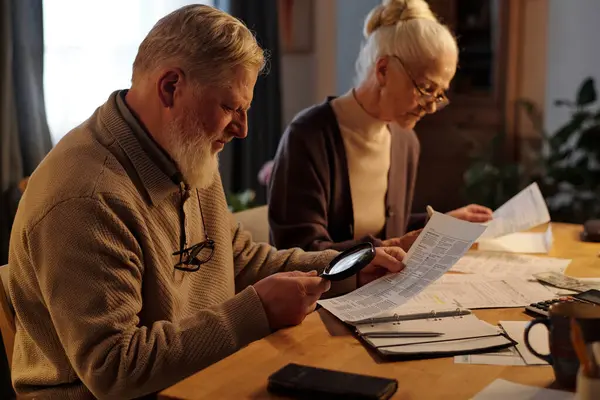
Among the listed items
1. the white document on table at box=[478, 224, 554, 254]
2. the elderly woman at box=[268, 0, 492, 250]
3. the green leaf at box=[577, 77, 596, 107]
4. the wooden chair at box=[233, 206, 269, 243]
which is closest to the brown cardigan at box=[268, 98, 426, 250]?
the elderly woman at box=[268, 0, 492, 250]

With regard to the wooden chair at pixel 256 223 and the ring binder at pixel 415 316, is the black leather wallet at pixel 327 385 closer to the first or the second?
the ring binder at pixel 415 316

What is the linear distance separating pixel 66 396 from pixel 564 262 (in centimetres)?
118

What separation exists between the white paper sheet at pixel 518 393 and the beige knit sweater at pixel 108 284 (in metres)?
0.41

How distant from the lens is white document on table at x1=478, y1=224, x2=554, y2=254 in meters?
2.00

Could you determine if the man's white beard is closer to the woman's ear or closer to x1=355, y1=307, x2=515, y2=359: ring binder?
x1=355, y1=307, x2=515, y2=359: ring binder

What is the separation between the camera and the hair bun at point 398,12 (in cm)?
212

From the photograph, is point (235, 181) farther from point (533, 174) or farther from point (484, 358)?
point (484, 358)

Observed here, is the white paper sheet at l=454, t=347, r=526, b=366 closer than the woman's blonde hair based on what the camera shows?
Yes

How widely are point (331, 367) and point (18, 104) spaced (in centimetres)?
184

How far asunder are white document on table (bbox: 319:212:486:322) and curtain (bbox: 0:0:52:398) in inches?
59.2

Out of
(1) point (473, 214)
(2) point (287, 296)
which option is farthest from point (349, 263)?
(1) point (473, 214)

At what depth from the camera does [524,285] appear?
1630mm

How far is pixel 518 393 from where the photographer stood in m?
1.06

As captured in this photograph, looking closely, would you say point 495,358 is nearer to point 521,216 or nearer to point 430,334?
point 430,334
